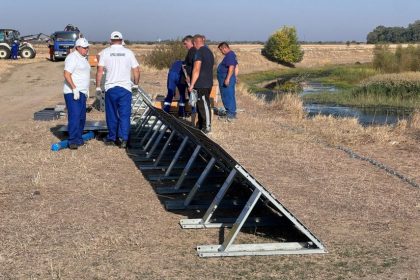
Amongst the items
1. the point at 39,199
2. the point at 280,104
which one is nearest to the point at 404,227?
the point at 39,199

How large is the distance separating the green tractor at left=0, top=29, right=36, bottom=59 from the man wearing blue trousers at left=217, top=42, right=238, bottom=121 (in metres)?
31.8

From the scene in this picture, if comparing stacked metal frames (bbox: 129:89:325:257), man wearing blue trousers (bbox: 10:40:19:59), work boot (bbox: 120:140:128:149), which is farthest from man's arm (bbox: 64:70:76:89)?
man wearing blue trousers (bbox: 10:40:19:59)

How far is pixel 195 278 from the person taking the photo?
14.5ft

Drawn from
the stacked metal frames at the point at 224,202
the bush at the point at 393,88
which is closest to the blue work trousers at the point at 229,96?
the stacked metal frames at the point at 224,202

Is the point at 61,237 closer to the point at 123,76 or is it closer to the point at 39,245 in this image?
the point at 39,245

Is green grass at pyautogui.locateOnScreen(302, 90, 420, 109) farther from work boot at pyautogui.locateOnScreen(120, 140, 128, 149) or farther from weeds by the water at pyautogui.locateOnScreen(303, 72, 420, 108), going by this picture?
work boot at pyautogui.locateOnScreen(120, 140, 128, 149)

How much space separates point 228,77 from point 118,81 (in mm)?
4189

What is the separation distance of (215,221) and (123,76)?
4048 millimetres

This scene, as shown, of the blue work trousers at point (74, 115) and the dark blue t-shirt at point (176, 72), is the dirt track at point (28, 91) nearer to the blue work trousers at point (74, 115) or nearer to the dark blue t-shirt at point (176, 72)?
the dark blue t-shirt at point (176, 72)

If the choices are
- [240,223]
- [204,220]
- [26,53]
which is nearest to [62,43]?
[26,53]

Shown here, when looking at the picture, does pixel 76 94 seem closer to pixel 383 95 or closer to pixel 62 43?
pixel 383 95

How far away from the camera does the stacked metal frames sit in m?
5.01

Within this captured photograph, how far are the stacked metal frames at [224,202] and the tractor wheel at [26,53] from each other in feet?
120

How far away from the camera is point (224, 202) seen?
6352mm
